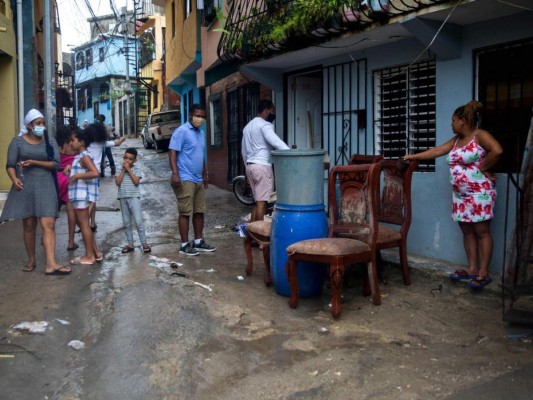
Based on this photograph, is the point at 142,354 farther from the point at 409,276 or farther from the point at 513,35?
the point at 513,35

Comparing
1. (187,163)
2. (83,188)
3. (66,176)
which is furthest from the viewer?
(66,176)

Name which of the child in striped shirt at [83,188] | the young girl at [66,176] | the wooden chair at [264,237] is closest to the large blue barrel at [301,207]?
the wooden chair at [264,237]

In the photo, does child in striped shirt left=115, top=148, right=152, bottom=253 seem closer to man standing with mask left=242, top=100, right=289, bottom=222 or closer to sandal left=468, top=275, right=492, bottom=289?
man standing with mask left=242, top=100, right=289, bottom=222

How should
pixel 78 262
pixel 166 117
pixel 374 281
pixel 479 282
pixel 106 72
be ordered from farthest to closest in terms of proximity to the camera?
pixel 106 72 < pixel 166 117 < pixel 78 262 < pixel 479 282 < pixel 374 281

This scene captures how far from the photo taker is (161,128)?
81.1 feet

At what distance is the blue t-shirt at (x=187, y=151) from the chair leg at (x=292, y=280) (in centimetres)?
237

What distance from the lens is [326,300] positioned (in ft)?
16.8

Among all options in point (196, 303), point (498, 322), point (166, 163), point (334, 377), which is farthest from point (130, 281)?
point (166, 163)

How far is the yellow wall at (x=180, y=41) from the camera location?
14.6 meters

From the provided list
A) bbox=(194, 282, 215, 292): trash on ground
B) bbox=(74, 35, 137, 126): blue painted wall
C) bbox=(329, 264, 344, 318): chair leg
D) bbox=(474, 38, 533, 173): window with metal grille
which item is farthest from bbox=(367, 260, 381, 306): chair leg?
bbox=(74, 35, 137, 126): blue painted wall

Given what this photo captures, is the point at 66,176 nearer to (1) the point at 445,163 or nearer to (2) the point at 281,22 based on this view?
(2) the point at 281,22

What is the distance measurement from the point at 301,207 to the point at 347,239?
20.0 inches

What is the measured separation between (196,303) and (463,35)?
3.80 meters

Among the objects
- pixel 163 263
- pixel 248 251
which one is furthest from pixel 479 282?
pixel 163 263
